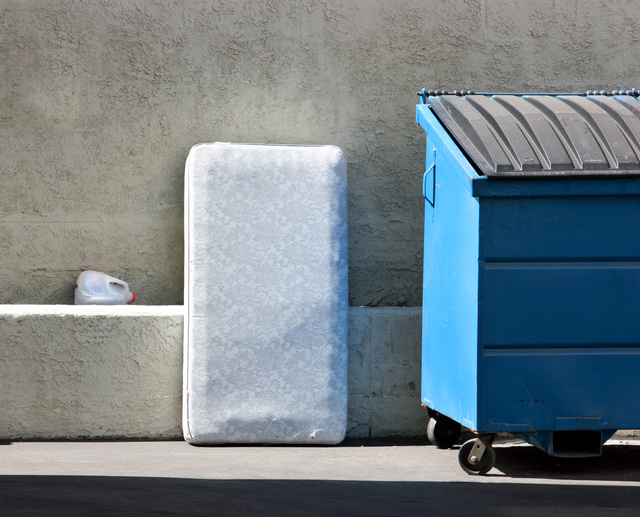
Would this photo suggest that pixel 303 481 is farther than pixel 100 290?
No

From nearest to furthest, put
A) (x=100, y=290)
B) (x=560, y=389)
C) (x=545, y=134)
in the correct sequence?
(x=560, y=389) < (x=545, y=134) < (x=100, y=290)

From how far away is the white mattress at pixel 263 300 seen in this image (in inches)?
180

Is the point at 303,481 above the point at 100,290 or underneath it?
underneath

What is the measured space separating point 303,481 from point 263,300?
1123 mm

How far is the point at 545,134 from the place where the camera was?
392cm

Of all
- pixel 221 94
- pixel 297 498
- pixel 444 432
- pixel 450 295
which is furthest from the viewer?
pixel 221 94

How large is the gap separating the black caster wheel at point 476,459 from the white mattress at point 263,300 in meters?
0.83

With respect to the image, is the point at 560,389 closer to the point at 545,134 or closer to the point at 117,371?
the point at 545,134

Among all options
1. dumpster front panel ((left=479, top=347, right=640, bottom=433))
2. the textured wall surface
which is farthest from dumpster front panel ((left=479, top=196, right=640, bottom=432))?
the textured wall surface

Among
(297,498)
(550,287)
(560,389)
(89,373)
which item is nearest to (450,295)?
(550,287)

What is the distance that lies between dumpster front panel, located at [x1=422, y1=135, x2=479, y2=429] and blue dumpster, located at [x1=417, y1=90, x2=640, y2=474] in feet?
0.05

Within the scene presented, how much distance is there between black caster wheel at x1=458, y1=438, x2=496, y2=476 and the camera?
3.97 meters

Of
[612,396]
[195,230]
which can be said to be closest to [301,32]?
[195,230]

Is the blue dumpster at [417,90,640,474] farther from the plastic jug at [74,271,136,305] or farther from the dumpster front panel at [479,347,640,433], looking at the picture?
the plastic jug at [74,271,136,305]
